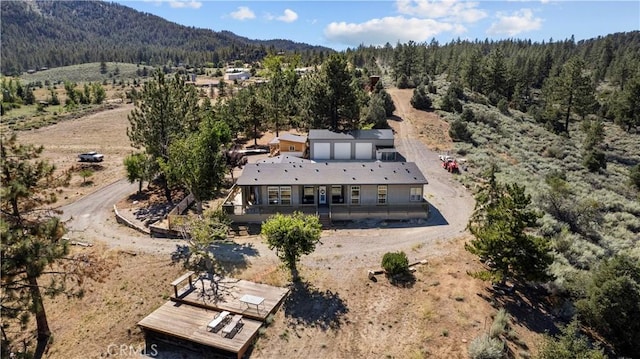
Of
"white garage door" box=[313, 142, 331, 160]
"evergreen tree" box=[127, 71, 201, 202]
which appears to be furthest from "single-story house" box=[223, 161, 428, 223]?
"white garage door" box=[313, 142, 331, 160]

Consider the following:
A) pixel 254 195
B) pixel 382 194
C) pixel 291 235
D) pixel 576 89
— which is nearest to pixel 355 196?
pixel 382 194

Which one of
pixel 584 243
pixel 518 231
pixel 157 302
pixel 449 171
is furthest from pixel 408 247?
pixel 449 171

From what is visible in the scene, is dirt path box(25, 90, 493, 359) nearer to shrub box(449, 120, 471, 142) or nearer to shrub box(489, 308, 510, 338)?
shrub box(489, 308, 510, 338)

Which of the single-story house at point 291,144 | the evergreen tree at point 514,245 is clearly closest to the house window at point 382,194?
the evergreen tree at point 514,245

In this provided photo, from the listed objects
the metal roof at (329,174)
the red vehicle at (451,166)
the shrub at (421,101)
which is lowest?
the red vehicle at (451,166)

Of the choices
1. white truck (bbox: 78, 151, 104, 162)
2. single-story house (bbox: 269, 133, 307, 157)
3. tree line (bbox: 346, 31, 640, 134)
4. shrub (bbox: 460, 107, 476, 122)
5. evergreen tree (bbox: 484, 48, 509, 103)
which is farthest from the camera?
evergreen tree (bbox: 484, 48, 509, 103)

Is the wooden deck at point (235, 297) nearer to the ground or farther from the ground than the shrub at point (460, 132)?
nearer to the ground

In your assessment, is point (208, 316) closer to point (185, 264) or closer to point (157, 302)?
point (157, 302)

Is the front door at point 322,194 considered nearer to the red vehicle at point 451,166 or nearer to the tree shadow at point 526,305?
the tree shadow at point 526,305
